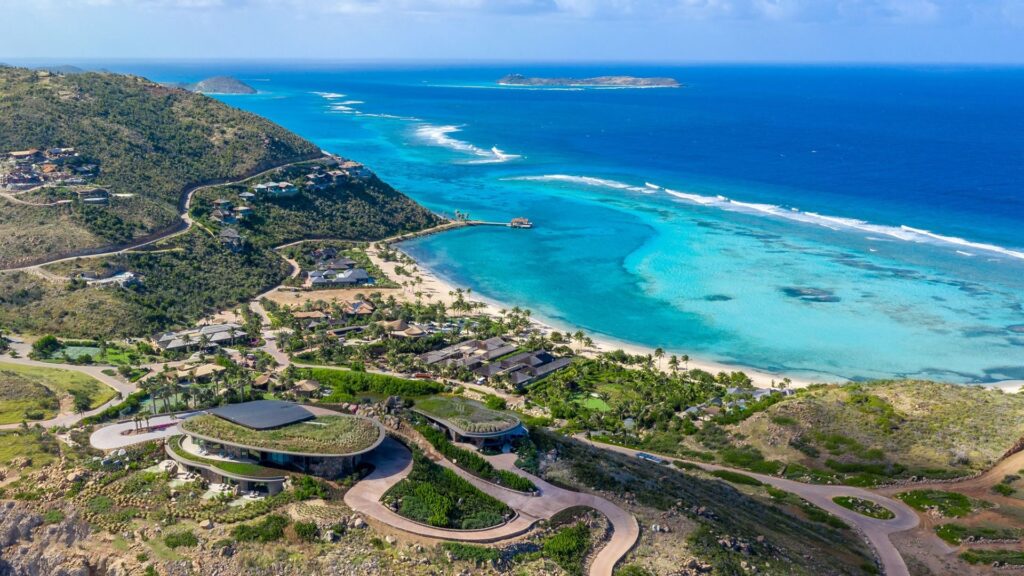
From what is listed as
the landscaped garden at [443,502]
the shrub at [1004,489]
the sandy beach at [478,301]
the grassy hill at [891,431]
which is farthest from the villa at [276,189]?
the shrub at [1004,489]

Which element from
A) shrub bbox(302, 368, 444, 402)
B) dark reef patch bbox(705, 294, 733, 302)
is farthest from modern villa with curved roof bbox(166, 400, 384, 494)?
dark reef patch bbox(705, 294, 733, 302)

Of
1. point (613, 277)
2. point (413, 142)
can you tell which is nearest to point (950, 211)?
point (613, 277)

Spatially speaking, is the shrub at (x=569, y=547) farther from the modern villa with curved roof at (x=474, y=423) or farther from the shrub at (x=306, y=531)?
the shrub at (x=306, y=531)

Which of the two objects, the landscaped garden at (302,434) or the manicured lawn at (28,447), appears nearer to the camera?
the landscaped garden at (302,434)

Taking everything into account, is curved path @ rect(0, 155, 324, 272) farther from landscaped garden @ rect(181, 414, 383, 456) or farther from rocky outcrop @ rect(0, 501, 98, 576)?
rocky outcrop @ rect(0, 501, 98, 576)

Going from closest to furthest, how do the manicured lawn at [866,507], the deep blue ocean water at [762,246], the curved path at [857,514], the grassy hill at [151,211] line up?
1. the curved path at [857,514]
2. the manicured lawn at [866,507]
3. the grassy hill at [151,211]
4. the deep blue ocean water at [762,246]

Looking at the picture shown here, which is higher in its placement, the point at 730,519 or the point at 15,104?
the point at 15,104

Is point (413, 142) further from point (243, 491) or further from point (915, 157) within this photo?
point (243, 491)
